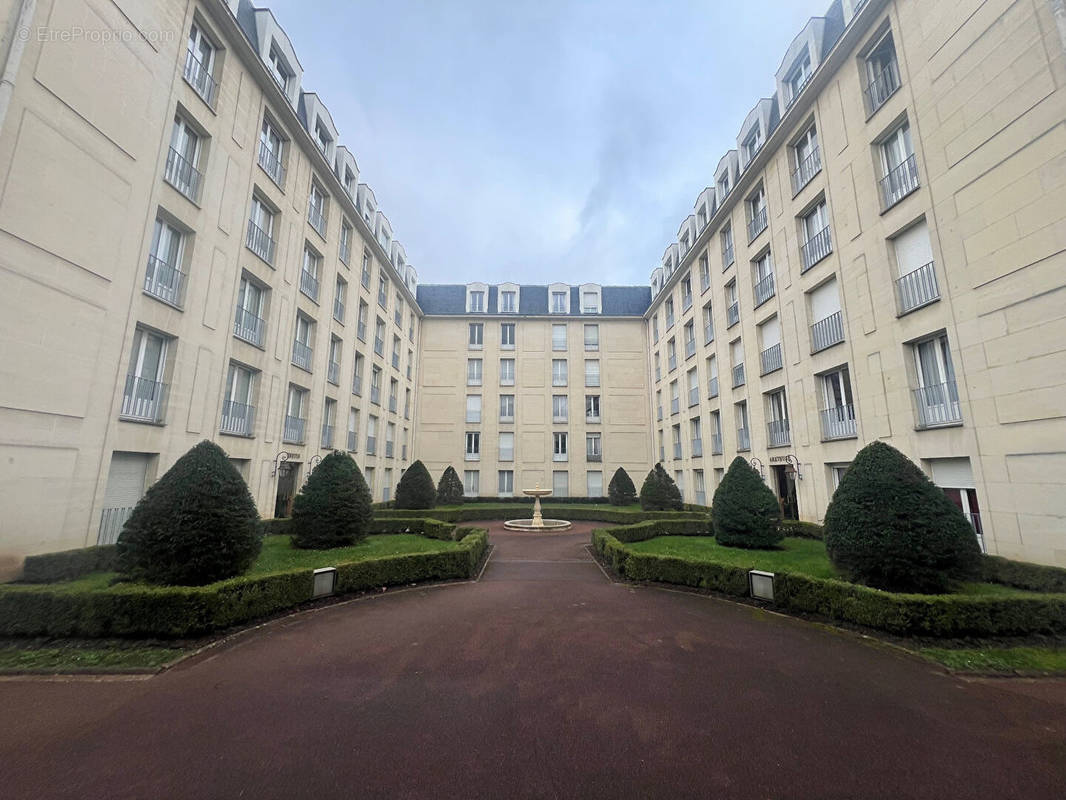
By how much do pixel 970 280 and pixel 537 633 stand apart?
12.5 metres

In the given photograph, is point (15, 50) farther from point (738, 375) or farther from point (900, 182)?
point (738, 375)

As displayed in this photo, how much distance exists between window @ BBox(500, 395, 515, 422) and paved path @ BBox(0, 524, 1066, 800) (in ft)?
87.6

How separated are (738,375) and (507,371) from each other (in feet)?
58.8

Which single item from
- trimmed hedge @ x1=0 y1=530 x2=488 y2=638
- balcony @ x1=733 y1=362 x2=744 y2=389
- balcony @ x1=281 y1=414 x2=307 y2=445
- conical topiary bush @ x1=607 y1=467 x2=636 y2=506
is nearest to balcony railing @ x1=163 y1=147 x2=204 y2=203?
balcony @ x1=281 y1=414 x2=307 y2=445

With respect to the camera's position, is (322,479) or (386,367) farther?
(386,367)

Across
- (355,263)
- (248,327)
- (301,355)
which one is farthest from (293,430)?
(355,263)

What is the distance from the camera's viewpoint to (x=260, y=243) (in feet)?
51.3

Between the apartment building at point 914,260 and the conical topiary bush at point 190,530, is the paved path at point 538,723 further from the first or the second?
the apartment building at point 914,260

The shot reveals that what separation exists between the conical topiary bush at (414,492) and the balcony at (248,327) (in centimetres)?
1019

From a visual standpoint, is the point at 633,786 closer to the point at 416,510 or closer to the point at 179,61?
the point at 179,61

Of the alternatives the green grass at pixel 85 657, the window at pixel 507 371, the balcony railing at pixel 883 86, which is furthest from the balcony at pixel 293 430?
the balcony railing at pixel 883 86

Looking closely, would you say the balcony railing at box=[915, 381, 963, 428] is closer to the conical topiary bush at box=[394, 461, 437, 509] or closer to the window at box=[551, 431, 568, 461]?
the conical topiary bush at box=[394, 461, 437, 509]

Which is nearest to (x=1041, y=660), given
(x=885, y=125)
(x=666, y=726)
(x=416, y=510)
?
(x=666, y=726)

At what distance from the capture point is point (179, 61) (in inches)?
472
